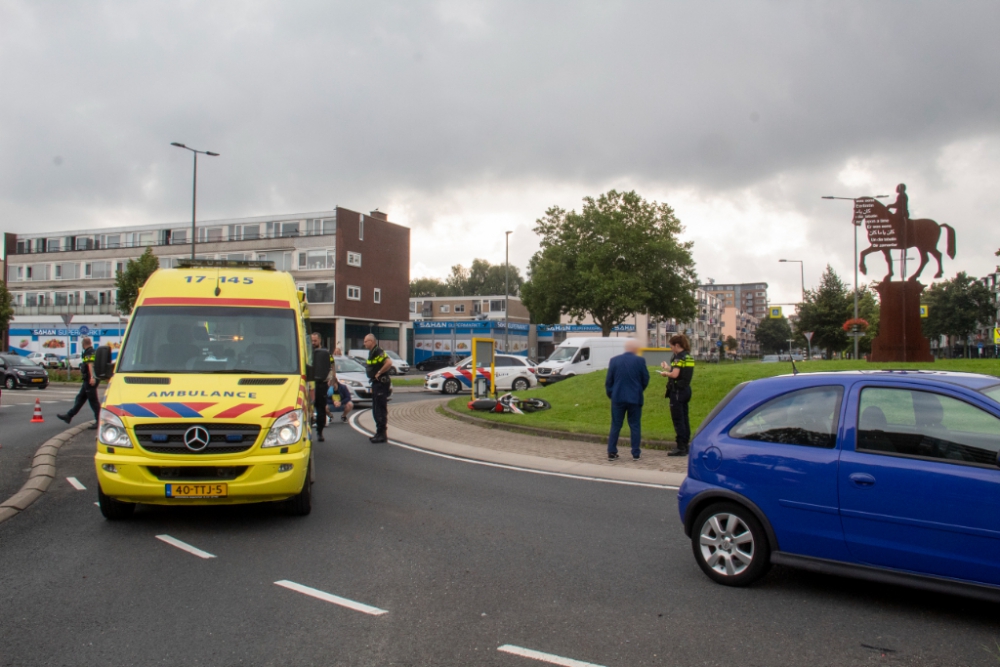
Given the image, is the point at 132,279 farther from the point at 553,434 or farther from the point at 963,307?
the point at 963,307

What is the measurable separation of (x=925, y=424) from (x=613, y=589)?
2233 mm

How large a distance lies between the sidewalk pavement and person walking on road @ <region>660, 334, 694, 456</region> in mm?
373

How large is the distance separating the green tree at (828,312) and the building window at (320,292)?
112 feet

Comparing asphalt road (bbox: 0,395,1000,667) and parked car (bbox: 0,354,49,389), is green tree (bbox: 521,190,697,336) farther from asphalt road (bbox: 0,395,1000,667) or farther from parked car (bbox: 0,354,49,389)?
asphalt road (bbox: 0,395,1000,667)

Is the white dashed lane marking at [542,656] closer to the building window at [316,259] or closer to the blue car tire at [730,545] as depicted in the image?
the blue car tire at [730,545]

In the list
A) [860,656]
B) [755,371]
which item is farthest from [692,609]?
[755,371]

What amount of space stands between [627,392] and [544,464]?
160 centimetres

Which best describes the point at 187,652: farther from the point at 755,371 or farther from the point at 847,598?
the point at 755,371

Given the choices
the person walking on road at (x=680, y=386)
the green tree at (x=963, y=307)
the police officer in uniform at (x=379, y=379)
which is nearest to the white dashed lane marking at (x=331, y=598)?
the person walking on road at (x=680, y=386)

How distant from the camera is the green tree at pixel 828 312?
1989 inches

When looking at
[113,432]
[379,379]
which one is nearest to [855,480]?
[113,432]

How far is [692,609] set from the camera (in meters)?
→ 4.68

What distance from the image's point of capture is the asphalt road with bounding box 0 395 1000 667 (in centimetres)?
400

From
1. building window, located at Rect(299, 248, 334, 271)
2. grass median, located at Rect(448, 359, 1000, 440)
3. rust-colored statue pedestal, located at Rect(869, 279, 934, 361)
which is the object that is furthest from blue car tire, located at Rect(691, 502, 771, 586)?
building window, located at Rect(299, 248, 334, 271)
